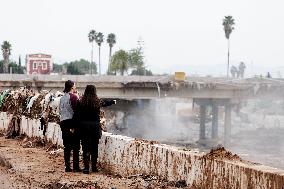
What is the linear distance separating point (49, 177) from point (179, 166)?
2344 millimetres

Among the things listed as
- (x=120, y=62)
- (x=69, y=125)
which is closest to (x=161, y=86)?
(x=69, y=125)

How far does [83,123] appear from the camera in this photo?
401 inches

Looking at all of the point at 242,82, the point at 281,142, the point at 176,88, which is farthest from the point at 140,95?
the point at 281,142

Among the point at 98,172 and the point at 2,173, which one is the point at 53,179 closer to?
the point at 98,172

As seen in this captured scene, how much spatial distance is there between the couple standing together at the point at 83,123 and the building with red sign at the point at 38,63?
8249cm

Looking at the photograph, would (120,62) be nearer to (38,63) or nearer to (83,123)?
(38,63)

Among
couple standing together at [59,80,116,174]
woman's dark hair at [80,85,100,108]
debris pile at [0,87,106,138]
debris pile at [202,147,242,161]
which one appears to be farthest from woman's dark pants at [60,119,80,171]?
debris pile at [0,87,106,138]

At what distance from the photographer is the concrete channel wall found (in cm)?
702

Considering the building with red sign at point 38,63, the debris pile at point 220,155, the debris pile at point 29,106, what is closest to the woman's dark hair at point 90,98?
the debris pile at point 220,155

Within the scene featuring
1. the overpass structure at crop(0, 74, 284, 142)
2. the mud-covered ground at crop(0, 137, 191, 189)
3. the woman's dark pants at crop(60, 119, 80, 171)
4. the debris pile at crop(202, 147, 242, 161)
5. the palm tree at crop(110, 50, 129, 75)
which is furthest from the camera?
the palm tree at crop(110, 50, 129, 75)

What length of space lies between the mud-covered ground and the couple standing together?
31cm

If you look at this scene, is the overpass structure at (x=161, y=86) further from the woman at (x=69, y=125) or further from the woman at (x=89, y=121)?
the woman at (x=89, y=121)

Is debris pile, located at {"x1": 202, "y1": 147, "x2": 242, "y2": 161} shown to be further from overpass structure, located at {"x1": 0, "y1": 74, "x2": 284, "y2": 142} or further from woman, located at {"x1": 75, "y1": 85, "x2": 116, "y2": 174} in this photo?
overpass structure, located at {"x1": 0, "y1": 74, "x2": 284, "y2": 142}

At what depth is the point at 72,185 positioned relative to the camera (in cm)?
876
